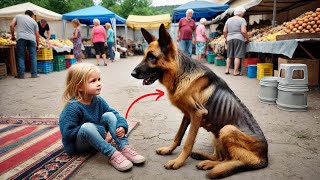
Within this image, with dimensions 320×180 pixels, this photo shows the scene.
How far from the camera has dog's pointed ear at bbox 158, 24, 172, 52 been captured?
2.38 meters

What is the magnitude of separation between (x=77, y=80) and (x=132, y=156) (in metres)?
1.00

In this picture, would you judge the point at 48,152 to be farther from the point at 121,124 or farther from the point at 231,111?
the point at 231,111

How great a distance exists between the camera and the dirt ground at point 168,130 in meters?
2.47

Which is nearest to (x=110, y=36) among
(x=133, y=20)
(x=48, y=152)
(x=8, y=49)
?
(x=8, y=49)

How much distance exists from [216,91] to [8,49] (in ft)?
32.2

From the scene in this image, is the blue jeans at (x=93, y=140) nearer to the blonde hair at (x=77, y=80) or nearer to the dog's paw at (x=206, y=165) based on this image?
the blonde hair at (x=77, y=80)

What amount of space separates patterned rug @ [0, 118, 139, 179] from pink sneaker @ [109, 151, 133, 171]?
370 millimetres

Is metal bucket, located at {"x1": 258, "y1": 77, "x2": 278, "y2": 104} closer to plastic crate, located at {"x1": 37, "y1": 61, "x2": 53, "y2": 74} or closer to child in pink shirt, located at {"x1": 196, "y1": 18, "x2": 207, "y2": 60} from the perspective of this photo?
child in pink shirt, located at {"x1": 196, "y1": 18, "x2": 207, "y2": 60}

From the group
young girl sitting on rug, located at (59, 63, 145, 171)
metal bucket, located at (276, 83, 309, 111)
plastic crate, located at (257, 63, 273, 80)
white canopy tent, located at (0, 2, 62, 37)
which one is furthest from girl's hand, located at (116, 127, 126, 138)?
white canopy tent, located at (0, 2, 62, 37)

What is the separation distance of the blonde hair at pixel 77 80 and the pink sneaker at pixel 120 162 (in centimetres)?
75

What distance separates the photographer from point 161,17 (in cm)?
2555

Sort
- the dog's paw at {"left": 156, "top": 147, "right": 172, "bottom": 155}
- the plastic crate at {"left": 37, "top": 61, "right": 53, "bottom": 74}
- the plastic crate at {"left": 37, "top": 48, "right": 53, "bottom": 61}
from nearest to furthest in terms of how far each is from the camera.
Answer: the dog's paw at {"left": 156, "top": 147, "right": 172, "bottom": 155} < the plastic crate at {"left": 37, "top": 48, "right": 53, "bottom": 61} < the plastic crate at {"left": 37, "top": 61, "right": 53, "bottom": 74}

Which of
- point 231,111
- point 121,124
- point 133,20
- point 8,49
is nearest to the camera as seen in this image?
point 231,111

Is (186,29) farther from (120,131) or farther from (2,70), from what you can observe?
(120,131)
